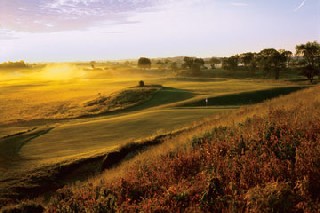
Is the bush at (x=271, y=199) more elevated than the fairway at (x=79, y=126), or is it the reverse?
→ the bush at (x=271, y=199)

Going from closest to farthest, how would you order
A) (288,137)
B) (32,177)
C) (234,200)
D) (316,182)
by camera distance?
1. (234,200)
2. (316,182)
3. (288,137)
4. (32,177)

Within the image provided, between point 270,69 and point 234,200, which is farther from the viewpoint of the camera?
point 270,69

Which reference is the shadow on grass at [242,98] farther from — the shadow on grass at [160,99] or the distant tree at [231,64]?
the distant tree at [231,64]

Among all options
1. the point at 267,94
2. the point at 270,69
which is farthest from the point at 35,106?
the point at 270,69

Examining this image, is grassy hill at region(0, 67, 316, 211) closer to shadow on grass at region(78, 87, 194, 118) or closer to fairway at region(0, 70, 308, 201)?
fairway at region(0, 70, 308, 201)

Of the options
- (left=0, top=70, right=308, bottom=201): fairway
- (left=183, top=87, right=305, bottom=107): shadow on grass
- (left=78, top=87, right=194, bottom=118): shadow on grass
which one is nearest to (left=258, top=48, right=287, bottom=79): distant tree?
(left=0, top=70, right=308, bottom=201): fairway

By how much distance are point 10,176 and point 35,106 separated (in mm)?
51694

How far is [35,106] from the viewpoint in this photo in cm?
6750

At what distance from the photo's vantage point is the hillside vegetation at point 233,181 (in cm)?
643

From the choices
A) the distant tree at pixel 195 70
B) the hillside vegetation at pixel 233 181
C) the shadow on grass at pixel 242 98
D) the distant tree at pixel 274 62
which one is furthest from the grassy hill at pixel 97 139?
the distant tree at pixel 195 70

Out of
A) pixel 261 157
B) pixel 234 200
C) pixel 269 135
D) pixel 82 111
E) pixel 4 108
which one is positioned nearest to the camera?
pixel 234 200

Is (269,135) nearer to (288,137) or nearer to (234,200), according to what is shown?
(288,137)

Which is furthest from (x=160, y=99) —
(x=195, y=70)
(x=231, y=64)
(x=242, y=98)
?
(x=231, y=64)

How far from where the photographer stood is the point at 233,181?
7.55 meters
